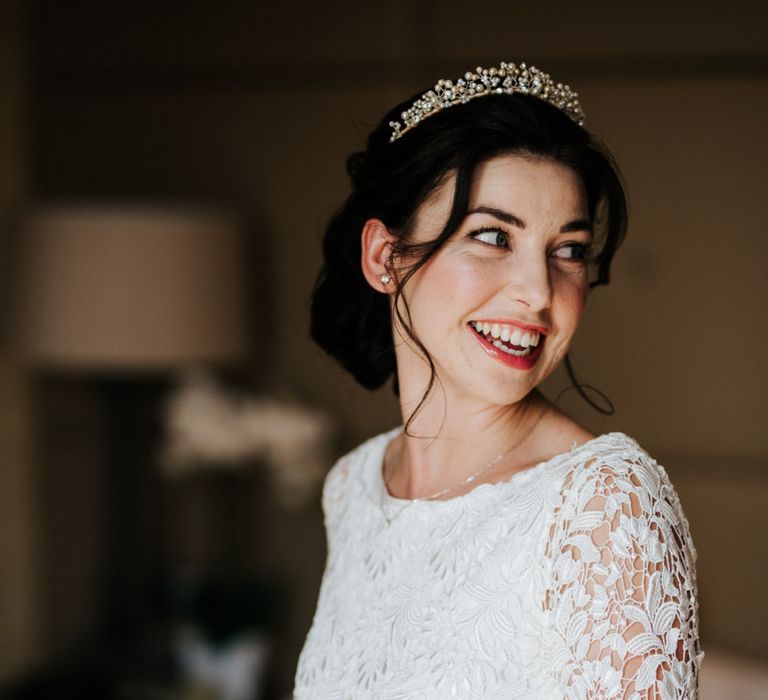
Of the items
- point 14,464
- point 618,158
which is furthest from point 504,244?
point 14,464

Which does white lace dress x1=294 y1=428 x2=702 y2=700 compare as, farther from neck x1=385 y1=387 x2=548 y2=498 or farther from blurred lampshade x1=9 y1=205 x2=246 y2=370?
blurred lampshade x1=9 y1=205 x2=246 y2=370

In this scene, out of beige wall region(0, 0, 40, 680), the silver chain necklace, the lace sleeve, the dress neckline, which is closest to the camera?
the lace sleeve

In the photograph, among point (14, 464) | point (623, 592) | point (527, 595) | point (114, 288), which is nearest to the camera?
point (623, 592)

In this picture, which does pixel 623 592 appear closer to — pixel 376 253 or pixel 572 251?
pixel 572 251

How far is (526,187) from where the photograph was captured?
125cm

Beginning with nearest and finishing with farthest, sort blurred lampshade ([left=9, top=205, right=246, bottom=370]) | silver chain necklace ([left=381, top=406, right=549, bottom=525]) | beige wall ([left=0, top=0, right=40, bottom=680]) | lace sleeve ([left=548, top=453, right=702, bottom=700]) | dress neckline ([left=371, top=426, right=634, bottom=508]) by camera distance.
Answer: lace sleeve ([left=548, top=453, right=702, bottom=700]) < dress neckline ([left=371, top=426, right=634, bottom=508]) < silver chain necklace ([left=381, top=406, right=549, bottom=525]) < blurred lampshade ([left=9, top=205, right=246, bottom=370]) < beige wall ([left=0, top=0, right=40, bottom=680])

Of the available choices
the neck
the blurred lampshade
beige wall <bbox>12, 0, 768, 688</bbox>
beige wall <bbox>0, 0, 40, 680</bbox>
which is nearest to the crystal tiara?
the neck

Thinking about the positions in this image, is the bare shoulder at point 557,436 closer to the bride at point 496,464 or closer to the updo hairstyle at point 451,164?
the bride at point 496,464

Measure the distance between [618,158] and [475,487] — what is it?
5.97ft

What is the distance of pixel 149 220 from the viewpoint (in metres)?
2.92

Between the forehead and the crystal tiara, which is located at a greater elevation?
the crystal tiara

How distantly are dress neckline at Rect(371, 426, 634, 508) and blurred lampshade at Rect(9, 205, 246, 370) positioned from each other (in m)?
1.34

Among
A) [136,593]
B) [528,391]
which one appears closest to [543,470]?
[528,391]

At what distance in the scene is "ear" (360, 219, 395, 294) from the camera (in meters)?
1.40
